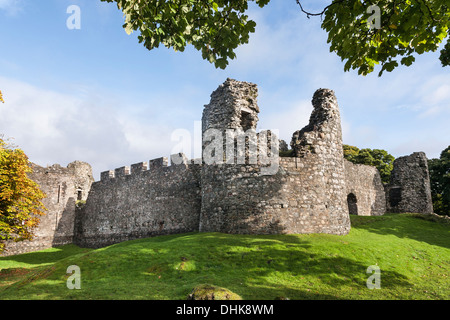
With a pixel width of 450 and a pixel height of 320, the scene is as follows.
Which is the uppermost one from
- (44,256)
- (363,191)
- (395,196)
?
(363,191)

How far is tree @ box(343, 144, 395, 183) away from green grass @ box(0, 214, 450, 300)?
30.4 meters

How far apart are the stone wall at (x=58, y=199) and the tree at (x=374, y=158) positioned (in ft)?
120

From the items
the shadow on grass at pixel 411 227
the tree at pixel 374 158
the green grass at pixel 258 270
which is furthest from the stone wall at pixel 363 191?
the tree at pixel 374 158

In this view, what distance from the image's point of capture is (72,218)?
1062 inches

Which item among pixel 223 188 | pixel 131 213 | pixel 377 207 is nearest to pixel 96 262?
pixel 223 188

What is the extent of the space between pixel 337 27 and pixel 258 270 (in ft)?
24.8

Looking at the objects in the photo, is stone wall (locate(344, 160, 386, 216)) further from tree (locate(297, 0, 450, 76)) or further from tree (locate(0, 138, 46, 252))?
tree (locate(0, 138, 46, 252))

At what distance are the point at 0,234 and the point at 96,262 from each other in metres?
7.70

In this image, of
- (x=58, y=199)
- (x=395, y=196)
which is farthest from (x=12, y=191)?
(x=395, y=196)

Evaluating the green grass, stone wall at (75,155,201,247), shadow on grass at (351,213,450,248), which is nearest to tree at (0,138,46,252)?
the green grass

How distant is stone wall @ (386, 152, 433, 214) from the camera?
27016mm

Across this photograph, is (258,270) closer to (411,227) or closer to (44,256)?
(411,227)

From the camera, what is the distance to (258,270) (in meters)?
9.73
